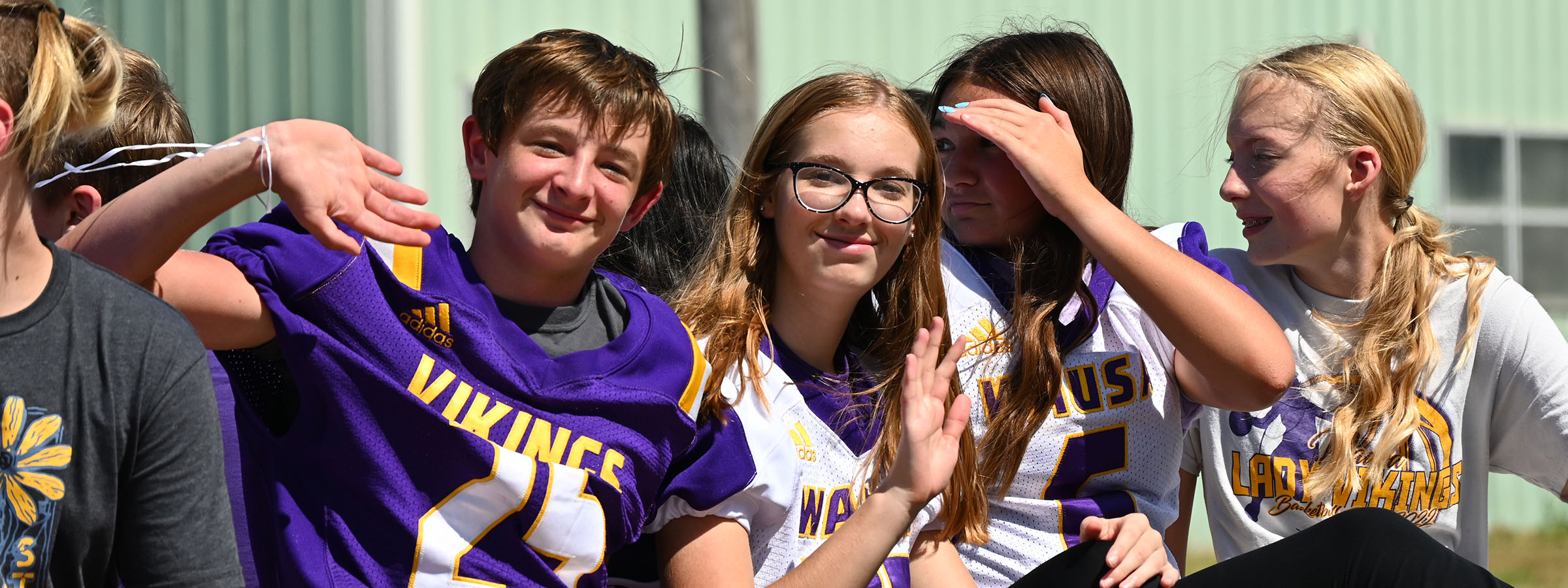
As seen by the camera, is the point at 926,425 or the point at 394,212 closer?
the point at 394,212

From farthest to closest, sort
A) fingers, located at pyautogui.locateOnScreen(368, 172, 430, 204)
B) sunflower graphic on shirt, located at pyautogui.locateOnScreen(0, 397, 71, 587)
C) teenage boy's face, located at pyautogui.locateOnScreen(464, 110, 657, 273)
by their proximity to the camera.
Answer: teenage boy's face, located at pyautogui.locateOnScreen(464, 110, 657, 273)
fingers, located at pyautogui.locateOnScreen(368, 172, 430, 204)
sunflower graphic on shirt, located at pyautogui.locateOnScreen(0, 397, 71, 587)

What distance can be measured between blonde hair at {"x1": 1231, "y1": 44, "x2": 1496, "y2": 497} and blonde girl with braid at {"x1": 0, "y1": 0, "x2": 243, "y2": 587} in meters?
2.12

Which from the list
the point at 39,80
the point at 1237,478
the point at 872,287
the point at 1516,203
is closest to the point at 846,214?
the point at 872,287

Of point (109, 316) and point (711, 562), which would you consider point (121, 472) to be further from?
point (711, 562)

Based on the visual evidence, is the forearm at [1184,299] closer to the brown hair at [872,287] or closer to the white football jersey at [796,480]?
the brown hair at [872,287]

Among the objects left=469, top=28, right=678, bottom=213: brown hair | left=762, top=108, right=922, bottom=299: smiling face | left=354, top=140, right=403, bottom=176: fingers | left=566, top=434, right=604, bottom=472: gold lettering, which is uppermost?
left=469, top=28, right=678, bottom=213: brown hair

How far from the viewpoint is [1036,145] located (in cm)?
233

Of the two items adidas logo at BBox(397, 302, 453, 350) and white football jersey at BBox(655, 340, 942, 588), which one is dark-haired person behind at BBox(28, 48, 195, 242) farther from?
white football jersey at BBox(655, 340, 942, 588)

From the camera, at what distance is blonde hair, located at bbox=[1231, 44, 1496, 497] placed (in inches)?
105

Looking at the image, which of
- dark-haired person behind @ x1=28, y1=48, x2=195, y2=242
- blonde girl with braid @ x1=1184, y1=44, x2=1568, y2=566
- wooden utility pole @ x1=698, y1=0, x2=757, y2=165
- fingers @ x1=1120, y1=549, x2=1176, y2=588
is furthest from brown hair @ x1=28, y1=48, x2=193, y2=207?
wooden utility pole @ x1=698, y1=0, x2=757, y2=165

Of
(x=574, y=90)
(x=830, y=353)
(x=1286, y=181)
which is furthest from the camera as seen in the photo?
(x=1286, y=181)

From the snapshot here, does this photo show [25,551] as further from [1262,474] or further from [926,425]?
[1262,474]

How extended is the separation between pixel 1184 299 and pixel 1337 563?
497mm

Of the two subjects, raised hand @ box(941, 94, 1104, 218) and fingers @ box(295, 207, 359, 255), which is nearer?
fingers @ box(295, 207, 359, 255)
